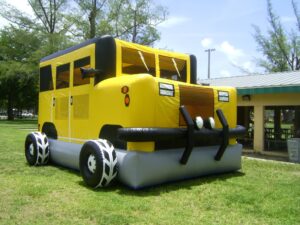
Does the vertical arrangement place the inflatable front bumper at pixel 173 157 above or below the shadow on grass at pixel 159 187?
above

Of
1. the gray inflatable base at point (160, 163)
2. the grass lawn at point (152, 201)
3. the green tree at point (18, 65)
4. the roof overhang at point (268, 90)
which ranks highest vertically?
the green tree at point (18, 65)

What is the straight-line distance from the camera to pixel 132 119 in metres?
5.93

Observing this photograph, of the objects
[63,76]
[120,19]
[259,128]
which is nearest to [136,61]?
[63,76]

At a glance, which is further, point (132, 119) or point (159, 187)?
point (159, 187)

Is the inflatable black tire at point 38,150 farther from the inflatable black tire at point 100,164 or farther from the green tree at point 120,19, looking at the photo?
the green tree at point 120,19

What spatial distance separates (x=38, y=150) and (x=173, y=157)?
11.4ft

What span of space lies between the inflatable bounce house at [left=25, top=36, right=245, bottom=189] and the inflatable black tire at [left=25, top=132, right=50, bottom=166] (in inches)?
0.9

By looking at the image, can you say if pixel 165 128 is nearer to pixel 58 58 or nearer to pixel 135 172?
pixel 135 172

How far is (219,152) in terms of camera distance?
704 centimetres

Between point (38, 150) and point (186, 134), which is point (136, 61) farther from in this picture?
point (38, 150)

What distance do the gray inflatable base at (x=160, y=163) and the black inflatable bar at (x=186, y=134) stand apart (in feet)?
0.66

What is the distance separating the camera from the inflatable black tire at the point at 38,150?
322 inches

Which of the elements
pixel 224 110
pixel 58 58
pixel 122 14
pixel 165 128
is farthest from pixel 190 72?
pixel 122 14

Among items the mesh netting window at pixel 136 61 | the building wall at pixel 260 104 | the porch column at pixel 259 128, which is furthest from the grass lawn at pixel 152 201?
the porch column at pixel 259 128
